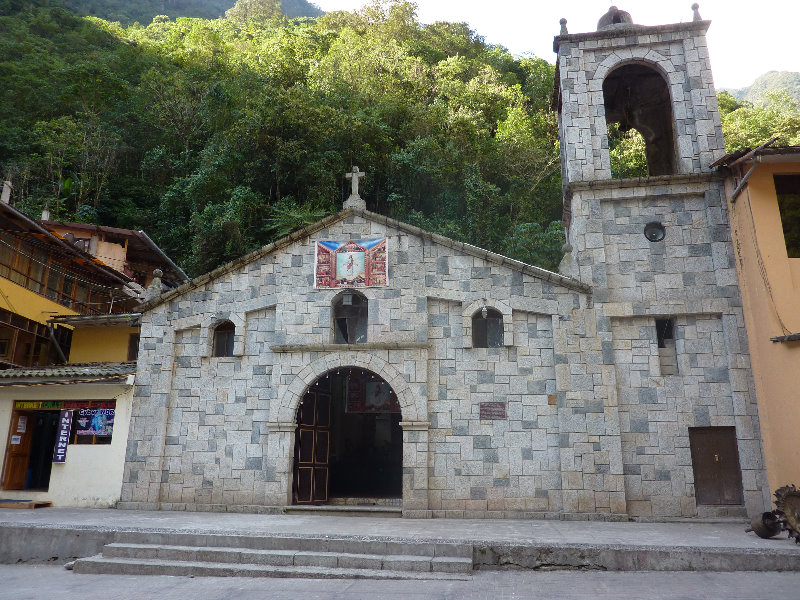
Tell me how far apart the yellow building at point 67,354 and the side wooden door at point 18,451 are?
29mm

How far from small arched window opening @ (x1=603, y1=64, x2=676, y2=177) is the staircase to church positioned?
1310 cm

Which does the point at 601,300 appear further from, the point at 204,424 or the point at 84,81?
the point at 84,81

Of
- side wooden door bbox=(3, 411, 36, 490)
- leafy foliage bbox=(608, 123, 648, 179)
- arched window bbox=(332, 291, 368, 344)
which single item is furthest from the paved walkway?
leafy foliage bbox=(608, 123, 648, 179)

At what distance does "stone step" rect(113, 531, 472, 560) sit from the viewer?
9.13 meters

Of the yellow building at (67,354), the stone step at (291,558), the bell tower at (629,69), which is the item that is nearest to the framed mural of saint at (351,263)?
the yellow building at (67,354)

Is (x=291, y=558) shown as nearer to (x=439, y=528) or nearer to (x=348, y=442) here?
(x=439, y=528)

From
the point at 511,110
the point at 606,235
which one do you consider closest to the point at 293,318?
the point at 606,235

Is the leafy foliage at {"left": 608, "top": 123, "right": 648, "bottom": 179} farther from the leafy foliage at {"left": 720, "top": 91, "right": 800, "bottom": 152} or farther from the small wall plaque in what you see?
the small wall plaque

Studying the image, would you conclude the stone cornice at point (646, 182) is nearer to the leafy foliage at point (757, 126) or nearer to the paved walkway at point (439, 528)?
the paved walkway at point (439, 528)

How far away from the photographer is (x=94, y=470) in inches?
591

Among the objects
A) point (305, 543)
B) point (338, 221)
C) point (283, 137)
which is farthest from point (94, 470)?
point (283, 137)

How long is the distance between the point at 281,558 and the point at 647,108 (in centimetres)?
1582

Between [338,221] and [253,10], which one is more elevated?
[253,10]

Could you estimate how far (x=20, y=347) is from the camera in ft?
66.9
